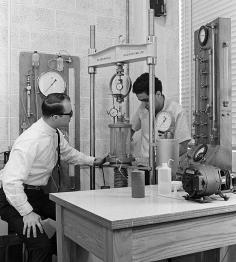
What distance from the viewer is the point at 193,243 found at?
1.56m

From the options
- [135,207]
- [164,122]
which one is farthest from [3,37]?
[135,207]

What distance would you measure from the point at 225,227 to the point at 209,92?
0.90 metres

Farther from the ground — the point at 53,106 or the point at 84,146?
the point at 53,106

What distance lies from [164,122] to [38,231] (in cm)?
107

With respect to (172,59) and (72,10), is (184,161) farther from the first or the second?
(72,10)

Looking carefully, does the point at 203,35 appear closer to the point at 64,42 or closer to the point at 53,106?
the point at 53,106

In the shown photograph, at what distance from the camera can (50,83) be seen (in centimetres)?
336

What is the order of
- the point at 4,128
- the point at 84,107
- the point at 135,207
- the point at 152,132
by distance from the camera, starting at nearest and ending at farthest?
the point at 135,207, the point at 152,132, the point at 4,128, the point at 84,107

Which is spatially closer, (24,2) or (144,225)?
(144,225)

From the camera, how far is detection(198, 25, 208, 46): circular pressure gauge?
228cm

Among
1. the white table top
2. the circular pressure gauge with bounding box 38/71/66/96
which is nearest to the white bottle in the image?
the white table top

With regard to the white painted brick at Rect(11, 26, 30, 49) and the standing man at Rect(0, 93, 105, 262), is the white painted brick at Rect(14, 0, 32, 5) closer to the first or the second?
the white painted brick at Rect(11, 26, 30, 49)

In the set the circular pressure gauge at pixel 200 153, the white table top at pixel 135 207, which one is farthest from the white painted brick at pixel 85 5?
the white table top at pixel 135 207

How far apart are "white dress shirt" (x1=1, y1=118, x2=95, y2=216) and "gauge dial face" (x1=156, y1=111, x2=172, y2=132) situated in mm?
693
